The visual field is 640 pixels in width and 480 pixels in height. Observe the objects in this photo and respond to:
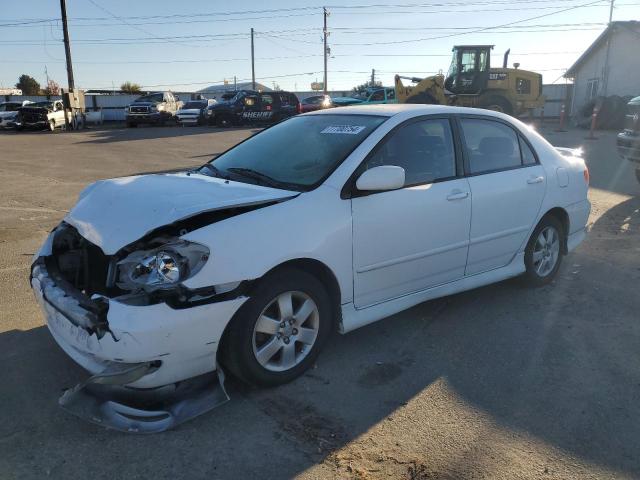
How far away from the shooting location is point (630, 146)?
9133 mm

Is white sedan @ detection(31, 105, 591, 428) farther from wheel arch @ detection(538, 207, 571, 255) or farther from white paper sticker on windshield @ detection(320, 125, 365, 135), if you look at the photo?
wheel arch @ detection(538, 207, 571, 255)

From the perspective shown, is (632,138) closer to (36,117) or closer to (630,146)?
(630,146)

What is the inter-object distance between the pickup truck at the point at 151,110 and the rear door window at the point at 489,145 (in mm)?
29400

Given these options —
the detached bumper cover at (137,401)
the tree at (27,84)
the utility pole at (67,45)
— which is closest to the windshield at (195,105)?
the utility pole at (67,45)

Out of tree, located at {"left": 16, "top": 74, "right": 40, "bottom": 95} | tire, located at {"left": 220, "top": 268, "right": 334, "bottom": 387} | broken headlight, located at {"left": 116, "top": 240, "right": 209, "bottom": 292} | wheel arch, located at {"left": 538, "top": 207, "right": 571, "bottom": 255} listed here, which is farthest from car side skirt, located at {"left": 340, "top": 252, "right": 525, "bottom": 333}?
tree, located at {"left": 16, "top": 74, "right": 40, "bottom": 95}

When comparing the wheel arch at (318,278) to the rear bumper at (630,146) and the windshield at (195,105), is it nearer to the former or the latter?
the rear bumper at (630,146)

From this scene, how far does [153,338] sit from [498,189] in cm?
290

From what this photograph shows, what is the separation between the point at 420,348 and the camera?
12.4 ft

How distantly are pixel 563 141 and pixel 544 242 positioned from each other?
688 inches

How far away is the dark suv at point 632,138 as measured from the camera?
29.6 ft

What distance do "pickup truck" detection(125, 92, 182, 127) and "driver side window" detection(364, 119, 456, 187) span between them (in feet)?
97.2

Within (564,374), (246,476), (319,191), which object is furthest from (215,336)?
(564,374)

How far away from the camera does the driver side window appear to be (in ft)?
12.3

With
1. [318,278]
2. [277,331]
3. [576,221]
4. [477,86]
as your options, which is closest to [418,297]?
[318,278]
